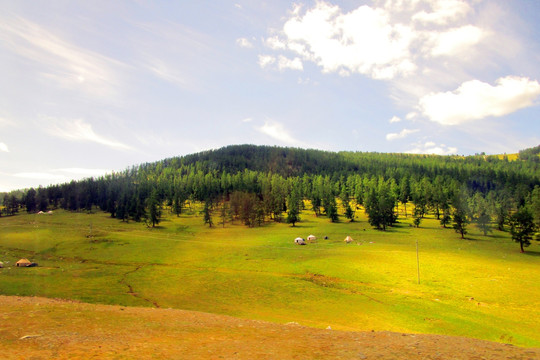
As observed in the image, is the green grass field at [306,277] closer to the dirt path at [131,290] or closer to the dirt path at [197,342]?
the dirt path at [131,290]

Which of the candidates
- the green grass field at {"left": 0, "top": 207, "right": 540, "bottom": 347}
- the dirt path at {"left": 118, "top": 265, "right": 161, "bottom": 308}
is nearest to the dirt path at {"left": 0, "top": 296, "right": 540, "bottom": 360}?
the green grass field at {"left": 0, "top": 207, "right": 540, "bottom": 347}

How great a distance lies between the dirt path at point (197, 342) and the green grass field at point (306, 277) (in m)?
10.9

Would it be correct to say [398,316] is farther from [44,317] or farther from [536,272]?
[536,272]

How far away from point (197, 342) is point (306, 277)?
39820 millimetres

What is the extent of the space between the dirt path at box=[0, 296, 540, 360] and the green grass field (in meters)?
10.9

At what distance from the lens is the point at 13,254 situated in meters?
72.9

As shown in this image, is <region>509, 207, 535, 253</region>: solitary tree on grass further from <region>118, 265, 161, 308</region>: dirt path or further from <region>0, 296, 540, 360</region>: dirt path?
<region>118, 265, 161, 308</region>: dirt path

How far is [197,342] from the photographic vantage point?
55.0ft

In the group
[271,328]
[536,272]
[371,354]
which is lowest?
[536,272]

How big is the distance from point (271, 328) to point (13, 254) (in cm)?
8275

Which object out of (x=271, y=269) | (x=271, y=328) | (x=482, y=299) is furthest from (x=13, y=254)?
(x=482, y=299)

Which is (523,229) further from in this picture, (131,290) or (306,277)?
(131,290)

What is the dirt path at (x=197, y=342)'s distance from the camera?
46.9ft

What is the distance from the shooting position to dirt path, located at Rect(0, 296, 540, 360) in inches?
563
